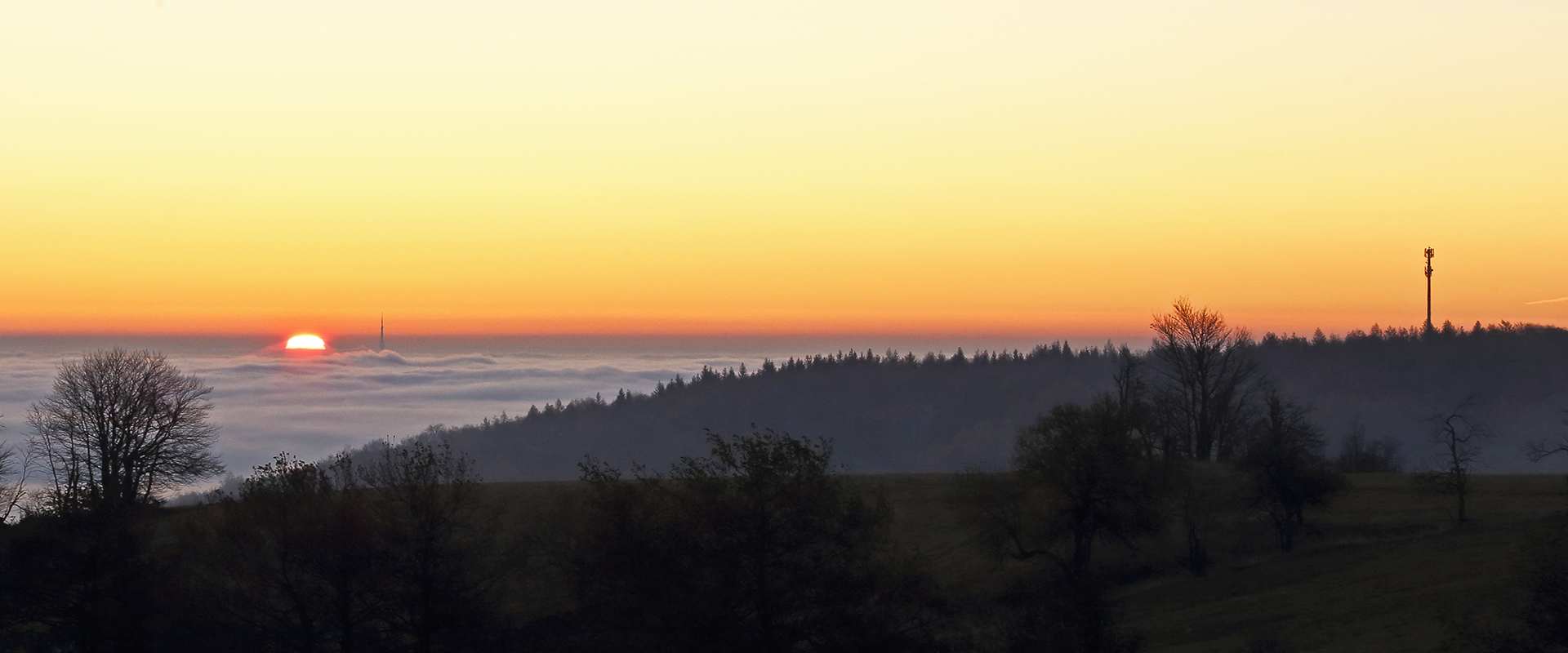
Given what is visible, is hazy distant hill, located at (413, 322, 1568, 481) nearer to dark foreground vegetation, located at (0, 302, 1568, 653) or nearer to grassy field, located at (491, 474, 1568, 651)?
grassy field, located at (491, 474, 1568, 651)

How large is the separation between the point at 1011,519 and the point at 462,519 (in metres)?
19.8

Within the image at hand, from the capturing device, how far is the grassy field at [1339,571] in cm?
2816

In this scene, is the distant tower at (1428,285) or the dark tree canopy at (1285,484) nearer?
the dark tree canopy at (1285,484)

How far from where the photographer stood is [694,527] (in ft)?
86.1

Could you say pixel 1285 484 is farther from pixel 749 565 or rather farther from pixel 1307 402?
pixel 1307 402

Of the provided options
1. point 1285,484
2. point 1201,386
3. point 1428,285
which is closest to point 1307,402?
point 1428,285

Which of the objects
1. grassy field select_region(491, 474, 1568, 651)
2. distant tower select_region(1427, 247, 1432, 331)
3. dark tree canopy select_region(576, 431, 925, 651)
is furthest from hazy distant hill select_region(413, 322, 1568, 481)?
dark tree canopy select_region(576, 431, 925, 651)

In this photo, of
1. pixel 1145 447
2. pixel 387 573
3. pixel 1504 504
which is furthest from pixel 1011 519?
pixel 387 573

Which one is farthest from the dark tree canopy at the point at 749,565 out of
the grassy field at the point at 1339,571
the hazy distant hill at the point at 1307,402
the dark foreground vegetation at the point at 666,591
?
the hazy distant hill at the point at 1307,402

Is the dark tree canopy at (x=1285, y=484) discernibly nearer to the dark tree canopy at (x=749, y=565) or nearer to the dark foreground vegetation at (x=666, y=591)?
the dark foreground vegetation at (x=666, y=591)

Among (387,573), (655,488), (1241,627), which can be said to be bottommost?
(1241,627)

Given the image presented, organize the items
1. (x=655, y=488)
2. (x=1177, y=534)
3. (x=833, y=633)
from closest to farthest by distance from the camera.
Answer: (x=833, y=633) < (x=655, y=488) < (x=1177, y=534)

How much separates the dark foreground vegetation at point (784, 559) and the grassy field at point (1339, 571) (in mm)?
144

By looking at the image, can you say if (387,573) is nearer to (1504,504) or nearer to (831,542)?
(831,542)
